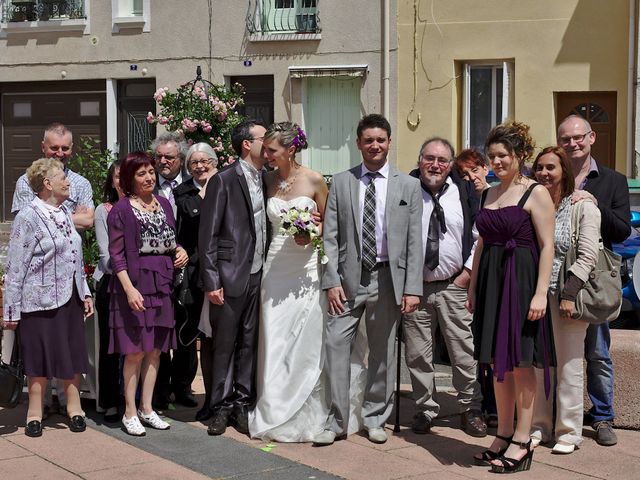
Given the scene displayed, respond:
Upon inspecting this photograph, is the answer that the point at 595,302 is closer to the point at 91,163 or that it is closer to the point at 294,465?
the point at 294,465

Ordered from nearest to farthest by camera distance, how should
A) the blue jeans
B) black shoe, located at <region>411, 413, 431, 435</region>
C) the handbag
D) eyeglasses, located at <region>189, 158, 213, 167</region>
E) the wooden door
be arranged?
the handbag
the blue jeans
black shoe, located at <region>411, 413, 431, 435</region>
eyeglasses, located at <region>189, 158, 213, 167</region>
the wooden door

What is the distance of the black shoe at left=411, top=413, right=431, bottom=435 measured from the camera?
24.0ft

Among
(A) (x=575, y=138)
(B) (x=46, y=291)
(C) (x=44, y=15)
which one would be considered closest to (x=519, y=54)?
(C) (x=44, y=15)

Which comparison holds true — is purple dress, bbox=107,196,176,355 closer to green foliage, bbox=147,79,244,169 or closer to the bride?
the bride

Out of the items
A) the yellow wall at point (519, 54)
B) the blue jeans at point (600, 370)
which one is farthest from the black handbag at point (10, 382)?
the yellow wall at point (519, 54)

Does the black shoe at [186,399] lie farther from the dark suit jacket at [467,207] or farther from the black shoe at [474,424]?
the dark suit jacket at [467,207]

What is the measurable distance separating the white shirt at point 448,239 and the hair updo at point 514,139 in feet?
2.86

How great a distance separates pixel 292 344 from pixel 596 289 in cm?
209

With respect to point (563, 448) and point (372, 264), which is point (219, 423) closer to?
point (372, 264)

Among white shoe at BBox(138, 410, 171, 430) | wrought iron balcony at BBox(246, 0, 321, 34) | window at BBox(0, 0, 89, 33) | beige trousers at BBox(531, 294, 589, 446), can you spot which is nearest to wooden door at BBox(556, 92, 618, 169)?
wrought iron balcony at BBox(246, 0, 321, 34)

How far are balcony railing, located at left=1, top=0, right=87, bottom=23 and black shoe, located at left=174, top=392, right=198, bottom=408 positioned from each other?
1555 centimetres

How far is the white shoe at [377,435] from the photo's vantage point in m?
7.04

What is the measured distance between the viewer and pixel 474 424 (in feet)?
23.9

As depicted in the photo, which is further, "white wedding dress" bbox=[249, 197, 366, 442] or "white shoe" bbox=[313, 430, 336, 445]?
"white wedding dress" bbox=[249, 197, 366, 442]
